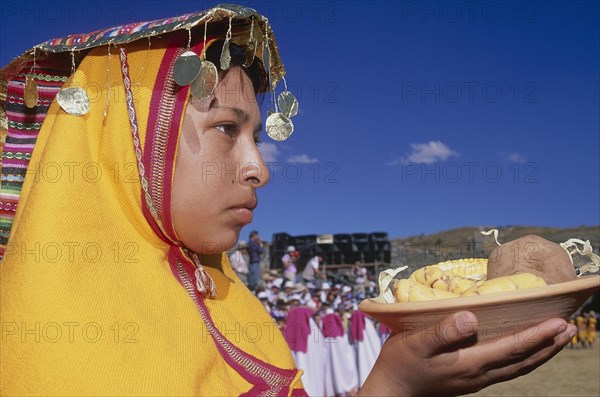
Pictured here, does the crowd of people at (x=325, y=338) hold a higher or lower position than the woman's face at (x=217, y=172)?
lower

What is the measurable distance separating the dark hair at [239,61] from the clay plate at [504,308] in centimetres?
103

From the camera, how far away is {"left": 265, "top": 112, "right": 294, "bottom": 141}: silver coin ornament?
2.62 m

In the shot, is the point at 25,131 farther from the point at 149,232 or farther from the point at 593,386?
the point at 593,386

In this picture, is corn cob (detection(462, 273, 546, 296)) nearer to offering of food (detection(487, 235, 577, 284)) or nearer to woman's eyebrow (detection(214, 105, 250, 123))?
offering of food (detection(487, 235, 577, 284))

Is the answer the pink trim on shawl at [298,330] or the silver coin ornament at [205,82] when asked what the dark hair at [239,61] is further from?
the pink trim on shawl at [298,330]

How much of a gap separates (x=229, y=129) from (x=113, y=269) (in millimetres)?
589

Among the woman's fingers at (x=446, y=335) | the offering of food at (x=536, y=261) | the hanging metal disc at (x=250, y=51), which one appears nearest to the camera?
the woman's fingers at (x=446, y=335)

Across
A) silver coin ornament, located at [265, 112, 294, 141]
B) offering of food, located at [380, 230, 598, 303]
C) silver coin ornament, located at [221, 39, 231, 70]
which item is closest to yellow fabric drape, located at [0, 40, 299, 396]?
silver coin ornament, located at [221, 39, 231, 70]

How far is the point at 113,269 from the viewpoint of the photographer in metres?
1.66

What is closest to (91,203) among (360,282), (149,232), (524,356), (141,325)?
(149,232)

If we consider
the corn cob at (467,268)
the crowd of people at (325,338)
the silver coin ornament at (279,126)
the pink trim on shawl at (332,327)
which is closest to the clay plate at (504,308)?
the corn cob at (467,268)

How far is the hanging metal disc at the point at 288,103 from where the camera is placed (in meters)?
2.62

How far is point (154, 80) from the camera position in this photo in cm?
191

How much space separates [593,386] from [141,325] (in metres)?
16.1
